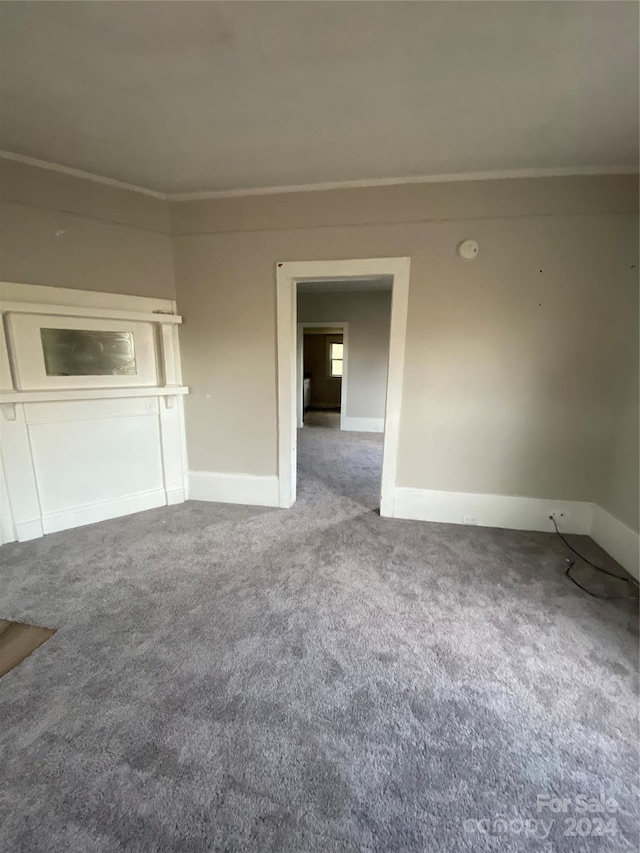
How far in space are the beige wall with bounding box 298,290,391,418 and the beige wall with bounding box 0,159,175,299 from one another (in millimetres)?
3846

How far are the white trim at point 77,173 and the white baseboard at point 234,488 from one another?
231cm

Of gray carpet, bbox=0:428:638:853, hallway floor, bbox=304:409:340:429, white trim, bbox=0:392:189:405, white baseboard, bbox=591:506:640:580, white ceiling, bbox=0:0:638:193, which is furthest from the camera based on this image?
hallway floor, bbox=304:409:340:429

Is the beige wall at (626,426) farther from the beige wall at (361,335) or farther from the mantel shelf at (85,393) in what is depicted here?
the beige wall at (361,335)

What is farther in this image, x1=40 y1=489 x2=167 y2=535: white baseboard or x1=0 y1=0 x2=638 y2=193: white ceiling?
x1=40 y1=489 x2=167 y2=535: white baseboard

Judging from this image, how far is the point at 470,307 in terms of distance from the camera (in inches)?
101

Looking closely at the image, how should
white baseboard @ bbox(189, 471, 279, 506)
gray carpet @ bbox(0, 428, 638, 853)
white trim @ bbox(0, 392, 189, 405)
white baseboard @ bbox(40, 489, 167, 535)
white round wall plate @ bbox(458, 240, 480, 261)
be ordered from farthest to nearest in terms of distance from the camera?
white baseboard @ bbox(189, 471, 279, 506) → white baseboard @ bbox(40, 489, 167, 535) → white round wall plate @ bbox(458, 240, 480, 261) → white trim @ bbox(0, 392, 189, 405) → gray carpet @ bbox(0, 428, 638, 853)

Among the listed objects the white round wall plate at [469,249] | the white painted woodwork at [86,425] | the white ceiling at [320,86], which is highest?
the white ceiling at [320,86]

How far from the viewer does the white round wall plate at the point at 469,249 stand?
245cm

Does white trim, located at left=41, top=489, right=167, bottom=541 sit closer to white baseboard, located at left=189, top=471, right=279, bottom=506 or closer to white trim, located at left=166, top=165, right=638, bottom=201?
white baseboard, located at left=189, top=471, right=279, bottom=506

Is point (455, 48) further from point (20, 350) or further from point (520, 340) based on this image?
point (20, 350)

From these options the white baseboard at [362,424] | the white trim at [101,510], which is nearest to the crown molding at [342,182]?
the white trim at [101,510]

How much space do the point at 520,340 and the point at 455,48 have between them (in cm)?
173

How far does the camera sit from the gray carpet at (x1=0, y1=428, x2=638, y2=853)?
101 centimetres

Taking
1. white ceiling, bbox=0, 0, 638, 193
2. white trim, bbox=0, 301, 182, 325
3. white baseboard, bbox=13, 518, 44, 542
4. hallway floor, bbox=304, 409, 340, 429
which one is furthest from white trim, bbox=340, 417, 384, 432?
white baseboard, bbox=13, 518, 44, 542
